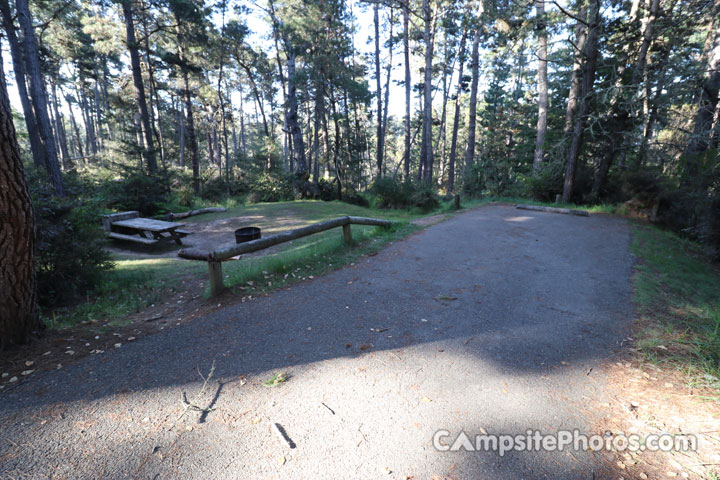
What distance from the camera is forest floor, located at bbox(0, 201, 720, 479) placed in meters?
→ 1.94

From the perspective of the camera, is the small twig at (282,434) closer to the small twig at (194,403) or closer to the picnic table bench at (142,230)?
the small twig at (194,403)

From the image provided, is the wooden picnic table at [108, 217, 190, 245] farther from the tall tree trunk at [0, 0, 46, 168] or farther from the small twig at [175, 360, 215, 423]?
the tall tree trunk at [0, 0, 46, 168]

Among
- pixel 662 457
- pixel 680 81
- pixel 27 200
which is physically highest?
pixel 680 81

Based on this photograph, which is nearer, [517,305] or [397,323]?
[397,323]

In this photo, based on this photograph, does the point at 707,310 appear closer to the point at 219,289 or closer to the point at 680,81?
the point at 219,289

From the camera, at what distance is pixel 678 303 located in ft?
14.5

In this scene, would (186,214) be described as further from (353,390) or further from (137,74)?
(353,390)

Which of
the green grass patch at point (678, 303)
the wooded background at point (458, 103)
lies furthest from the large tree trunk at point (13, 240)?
the green grass patch at point (678, 303)

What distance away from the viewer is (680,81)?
9258 millimetres

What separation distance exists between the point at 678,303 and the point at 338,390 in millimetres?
4949

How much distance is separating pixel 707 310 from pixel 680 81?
9.04 m

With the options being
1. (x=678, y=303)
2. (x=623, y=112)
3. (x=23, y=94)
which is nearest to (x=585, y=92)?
(x=623, y=112)

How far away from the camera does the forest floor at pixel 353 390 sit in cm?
194

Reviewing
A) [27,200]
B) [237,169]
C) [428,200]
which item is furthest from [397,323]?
[237,169]
